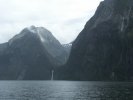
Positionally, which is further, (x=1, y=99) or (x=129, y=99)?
(x=1, y=99)

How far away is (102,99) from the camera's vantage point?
97188 millimetres

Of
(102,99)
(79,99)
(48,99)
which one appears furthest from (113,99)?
(48,99)

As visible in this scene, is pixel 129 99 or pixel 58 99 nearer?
pixel 129 99

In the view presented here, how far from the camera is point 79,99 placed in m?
101

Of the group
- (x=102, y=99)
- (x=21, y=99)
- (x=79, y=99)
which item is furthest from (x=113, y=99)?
(x=21, y=99)

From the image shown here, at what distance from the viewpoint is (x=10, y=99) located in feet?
338

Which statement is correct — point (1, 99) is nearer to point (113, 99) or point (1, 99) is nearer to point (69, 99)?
point (69, 99)

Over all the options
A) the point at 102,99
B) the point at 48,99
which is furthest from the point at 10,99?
the point at 102,99

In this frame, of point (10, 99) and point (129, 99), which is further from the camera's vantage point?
point (10, 99)

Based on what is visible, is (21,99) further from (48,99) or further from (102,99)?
(102,99)

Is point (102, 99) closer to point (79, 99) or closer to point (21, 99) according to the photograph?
point (79, 99)

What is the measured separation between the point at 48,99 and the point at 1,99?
13306 mm

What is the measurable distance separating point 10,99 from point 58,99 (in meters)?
13.8

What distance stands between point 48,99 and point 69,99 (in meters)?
6.20
